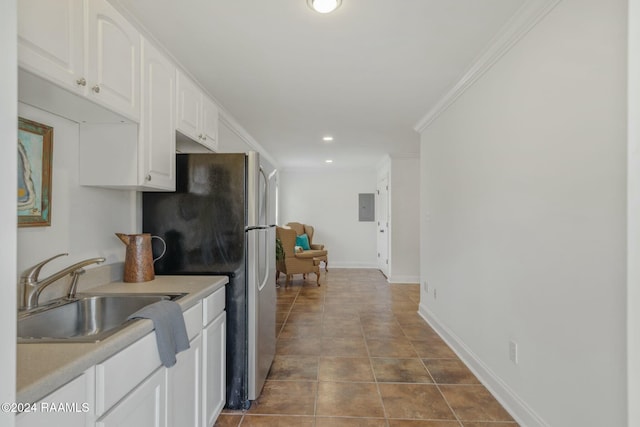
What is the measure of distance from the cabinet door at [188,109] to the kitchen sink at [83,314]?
3.41 feet

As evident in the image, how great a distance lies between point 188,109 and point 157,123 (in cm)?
44

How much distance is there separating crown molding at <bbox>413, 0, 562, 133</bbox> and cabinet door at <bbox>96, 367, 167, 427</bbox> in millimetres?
2451

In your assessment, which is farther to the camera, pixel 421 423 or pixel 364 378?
pixel 364 378

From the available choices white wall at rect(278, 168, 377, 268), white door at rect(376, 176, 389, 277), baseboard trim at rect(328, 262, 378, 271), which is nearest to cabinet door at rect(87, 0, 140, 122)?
white door at rect(376, 176, 389, 277)

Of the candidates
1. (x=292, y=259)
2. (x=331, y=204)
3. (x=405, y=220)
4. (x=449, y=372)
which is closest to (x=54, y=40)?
(x=449, y=372)

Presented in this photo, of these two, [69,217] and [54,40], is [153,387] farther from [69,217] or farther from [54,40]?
[54,40]

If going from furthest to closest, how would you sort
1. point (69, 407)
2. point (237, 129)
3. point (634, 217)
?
point (237, 129), point (634, 217), point (69, 407)

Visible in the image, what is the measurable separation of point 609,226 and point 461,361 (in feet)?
5.98

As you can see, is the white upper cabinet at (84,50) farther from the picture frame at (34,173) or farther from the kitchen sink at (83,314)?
the kitchen sink at (83,314)

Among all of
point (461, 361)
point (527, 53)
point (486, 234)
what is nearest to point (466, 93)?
point (527, 53)

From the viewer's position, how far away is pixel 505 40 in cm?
199

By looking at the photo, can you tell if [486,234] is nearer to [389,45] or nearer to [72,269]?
[389,45]

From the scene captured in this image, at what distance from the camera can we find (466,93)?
2.66 m

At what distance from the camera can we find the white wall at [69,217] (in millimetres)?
1394
